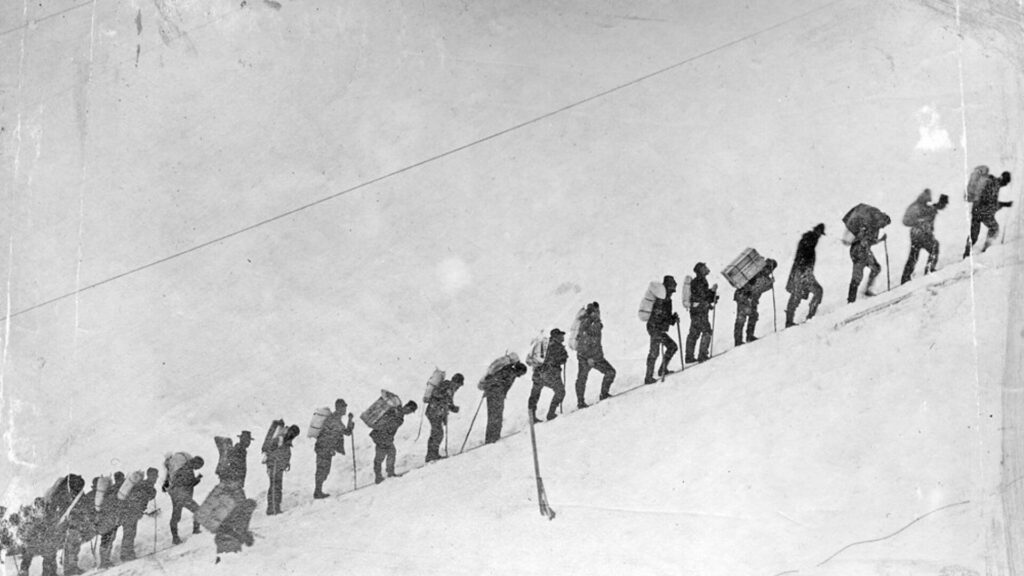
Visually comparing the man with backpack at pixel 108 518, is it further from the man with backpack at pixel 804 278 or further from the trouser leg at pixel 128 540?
the man with backpack at pixel 804 278

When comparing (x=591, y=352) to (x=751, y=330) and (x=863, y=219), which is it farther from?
Answer: (x=863, y=219)

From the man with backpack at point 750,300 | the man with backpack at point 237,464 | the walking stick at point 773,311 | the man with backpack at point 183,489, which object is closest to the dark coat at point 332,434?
the man with backpack at point 237,464

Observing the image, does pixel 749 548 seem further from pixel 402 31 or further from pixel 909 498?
pixel 402 31

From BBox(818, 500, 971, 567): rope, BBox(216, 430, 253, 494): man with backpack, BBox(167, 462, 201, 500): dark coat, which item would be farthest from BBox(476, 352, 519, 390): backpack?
BBox(818, 500, 971, 567): rope

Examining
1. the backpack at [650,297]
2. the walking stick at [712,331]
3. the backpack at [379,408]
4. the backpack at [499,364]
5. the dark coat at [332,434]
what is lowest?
the dark coat at [332,434]

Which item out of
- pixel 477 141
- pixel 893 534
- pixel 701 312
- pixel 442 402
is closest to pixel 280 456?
pixel 442 402

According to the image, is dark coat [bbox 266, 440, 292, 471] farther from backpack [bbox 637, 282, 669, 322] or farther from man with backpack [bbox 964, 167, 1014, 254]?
man with backpack [bbox 964, 167, 1014, 254]

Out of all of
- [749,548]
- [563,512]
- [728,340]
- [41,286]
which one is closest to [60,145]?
[41,286]
